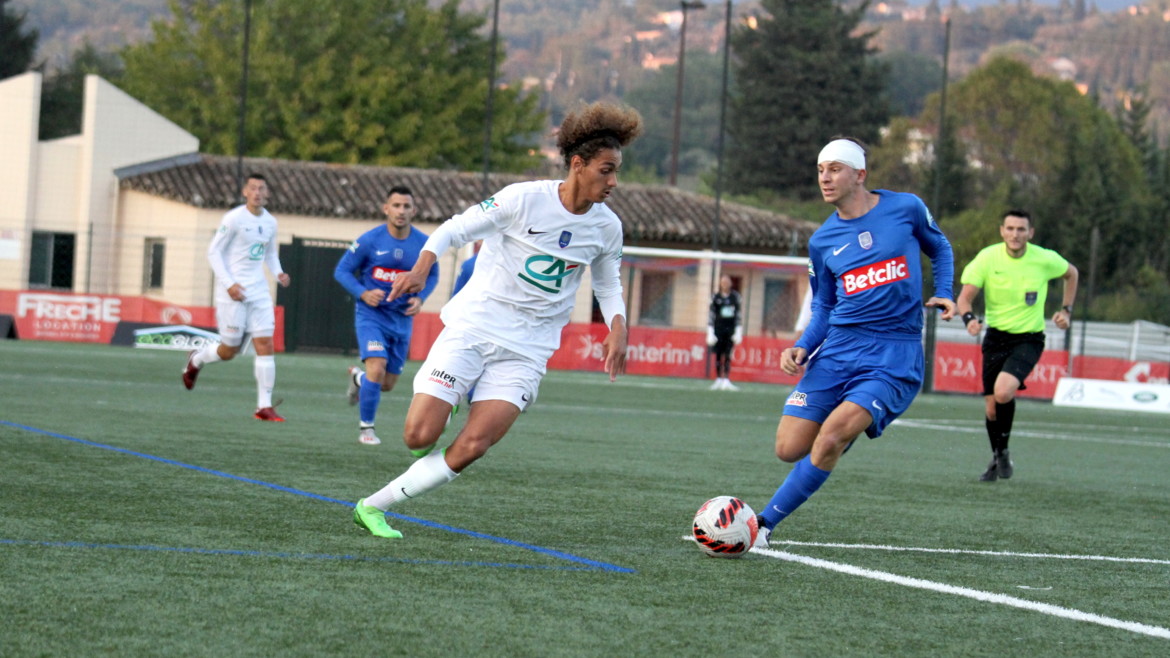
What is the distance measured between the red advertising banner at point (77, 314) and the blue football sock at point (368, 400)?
17919 millimetres

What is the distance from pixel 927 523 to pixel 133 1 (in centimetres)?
19250

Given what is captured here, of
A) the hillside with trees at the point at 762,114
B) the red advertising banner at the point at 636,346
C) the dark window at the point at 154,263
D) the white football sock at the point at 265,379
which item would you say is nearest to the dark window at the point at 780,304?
the hillside with trees at the point at 762,114

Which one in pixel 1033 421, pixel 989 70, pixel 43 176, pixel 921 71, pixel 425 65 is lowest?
pixel 1033 421

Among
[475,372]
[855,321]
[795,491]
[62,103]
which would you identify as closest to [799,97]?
[62,103]

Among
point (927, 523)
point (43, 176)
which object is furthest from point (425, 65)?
point (927, 523)

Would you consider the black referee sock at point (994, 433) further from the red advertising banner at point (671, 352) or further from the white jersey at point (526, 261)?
the red advertising banner at point (671, 352)

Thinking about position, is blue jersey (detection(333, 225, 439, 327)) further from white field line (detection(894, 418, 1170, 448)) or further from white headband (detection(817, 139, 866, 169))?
white field line (detection(894, 418, 1170, 448))

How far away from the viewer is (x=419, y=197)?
41.8 metres

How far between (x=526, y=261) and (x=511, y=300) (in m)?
0.18

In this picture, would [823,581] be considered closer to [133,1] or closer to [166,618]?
[166,618]

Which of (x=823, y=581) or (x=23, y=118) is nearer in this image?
(x=823, y=581)

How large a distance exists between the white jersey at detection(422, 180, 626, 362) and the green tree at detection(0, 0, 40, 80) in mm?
61086

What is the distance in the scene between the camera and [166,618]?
180 inches

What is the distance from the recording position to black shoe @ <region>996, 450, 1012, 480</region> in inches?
452
